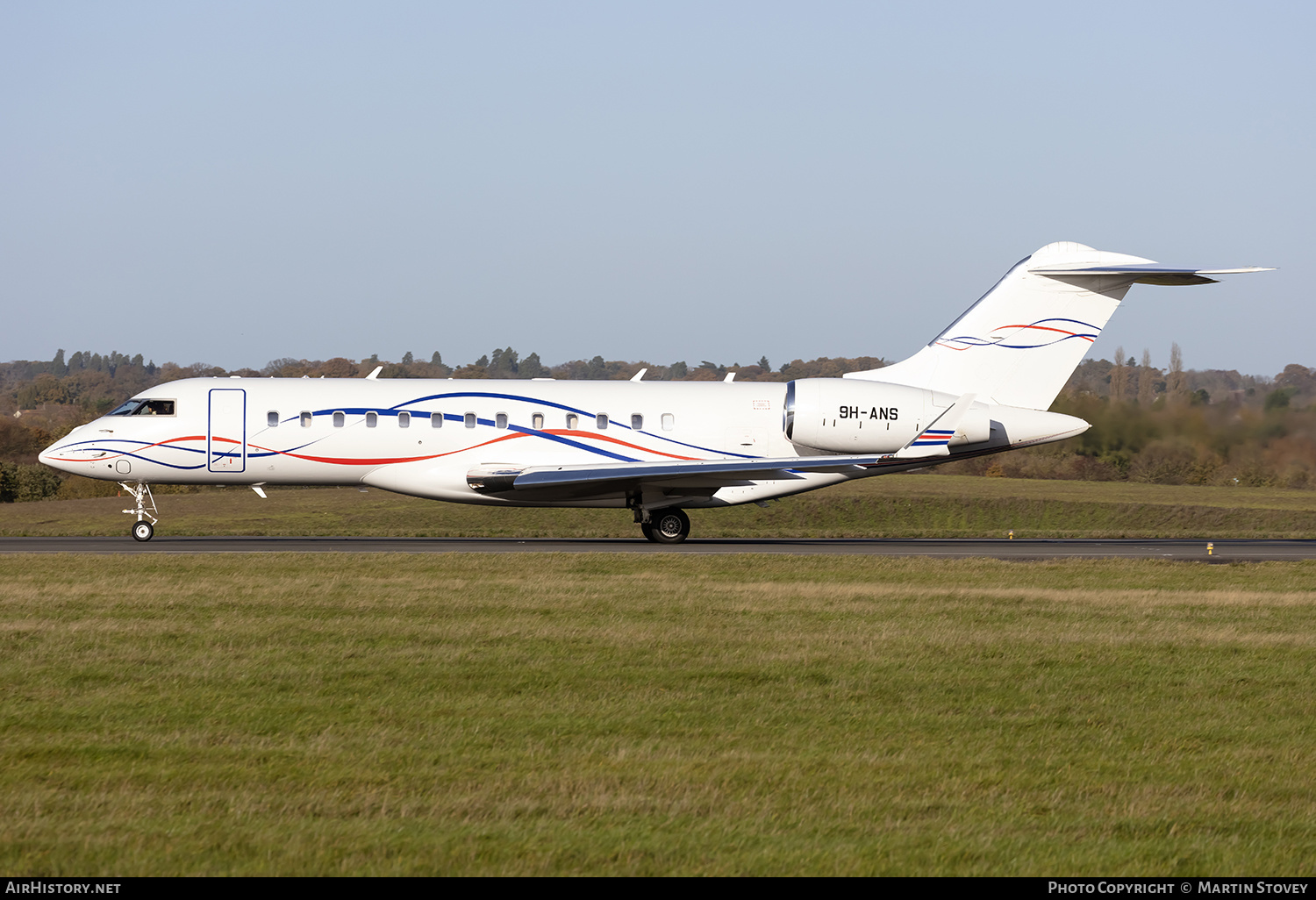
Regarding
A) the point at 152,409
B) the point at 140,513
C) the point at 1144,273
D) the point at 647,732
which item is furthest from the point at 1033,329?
the point at 647,732

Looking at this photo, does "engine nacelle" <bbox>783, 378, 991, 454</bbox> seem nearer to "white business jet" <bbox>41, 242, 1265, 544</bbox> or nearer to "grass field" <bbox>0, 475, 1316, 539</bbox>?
"white business jet" <bbox>41, 242, 1265, 544</bbox>

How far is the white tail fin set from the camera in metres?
28.7

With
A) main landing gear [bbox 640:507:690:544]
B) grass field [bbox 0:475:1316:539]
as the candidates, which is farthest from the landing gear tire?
grass field [bbox 0:475:1316:539]

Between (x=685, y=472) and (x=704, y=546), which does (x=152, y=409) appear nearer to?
(x=685, y=472)

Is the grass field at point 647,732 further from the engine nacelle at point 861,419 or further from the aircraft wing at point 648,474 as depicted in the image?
the engine nacelle at point 861,419

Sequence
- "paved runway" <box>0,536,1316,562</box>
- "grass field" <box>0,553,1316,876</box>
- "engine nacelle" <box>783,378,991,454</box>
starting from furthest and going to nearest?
"engine nacelle" <box>783,378,991,454</box>
"paved runway" <box>0,536,1316,562</box>
"grass field" <box>0,553,1316,876</box>

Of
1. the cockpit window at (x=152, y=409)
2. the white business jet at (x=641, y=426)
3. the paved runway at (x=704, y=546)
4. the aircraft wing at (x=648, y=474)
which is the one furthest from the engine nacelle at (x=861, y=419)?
the cockpit window at (x=152, y=409)

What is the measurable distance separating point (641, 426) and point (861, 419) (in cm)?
500

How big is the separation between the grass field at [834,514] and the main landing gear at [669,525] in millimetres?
5467

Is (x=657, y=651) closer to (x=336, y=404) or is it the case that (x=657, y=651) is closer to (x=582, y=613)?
(x=582, y=613)

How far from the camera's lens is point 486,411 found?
28172 mm

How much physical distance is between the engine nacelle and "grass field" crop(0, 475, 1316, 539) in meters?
6.39

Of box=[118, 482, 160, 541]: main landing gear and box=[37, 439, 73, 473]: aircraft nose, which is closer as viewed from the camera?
box=[37, 439, 73, 473]: aircraft nose
